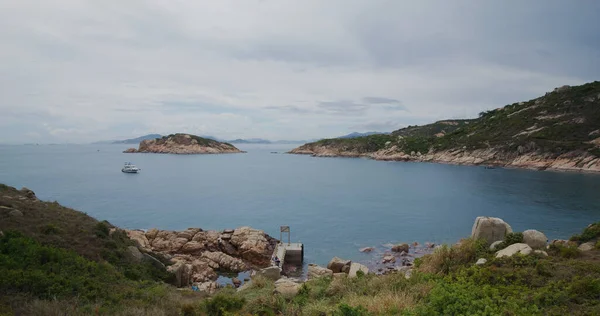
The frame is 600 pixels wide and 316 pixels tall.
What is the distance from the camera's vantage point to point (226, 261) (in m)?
22.6

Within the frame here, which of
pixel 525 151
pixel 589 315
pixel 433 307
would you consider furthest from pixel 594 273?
pixel 525 151

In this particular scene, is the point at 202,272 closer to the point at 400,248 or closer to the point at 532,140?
the point at 400,248

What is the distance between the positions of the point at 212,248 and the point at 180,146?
461 ft

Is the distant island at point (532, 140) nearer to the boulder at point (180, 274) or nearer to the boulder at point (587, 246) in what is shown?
the boulder at point (587, 246)

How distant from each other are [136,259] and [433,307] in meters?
12.8

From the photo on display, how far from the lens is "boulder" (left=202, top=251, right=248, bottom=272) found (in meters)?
22.3

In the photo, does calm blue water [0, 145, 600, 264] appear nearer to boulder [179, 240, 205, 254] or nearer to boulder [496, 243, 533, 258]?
boulder [179, 240, 205, 254]

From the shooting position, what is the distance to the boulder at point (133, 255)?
14.4 metres

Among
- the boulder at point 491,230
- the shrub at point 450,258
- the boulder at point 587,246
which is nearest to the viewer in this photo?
the shrub at point 450,258

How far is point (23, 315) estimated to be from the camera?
635 centimetres

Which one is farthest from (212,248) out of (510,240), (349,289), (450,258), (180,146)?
(180,146)

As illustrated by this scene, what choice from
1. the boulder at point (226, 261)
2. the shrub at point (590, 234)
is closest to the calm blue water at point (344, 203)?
the boulder at point (226, 261)

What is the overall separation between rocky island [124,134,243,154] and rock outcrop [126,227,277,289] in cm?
13380

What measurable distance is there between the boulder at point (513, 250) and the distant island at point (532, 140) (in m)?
69.2
